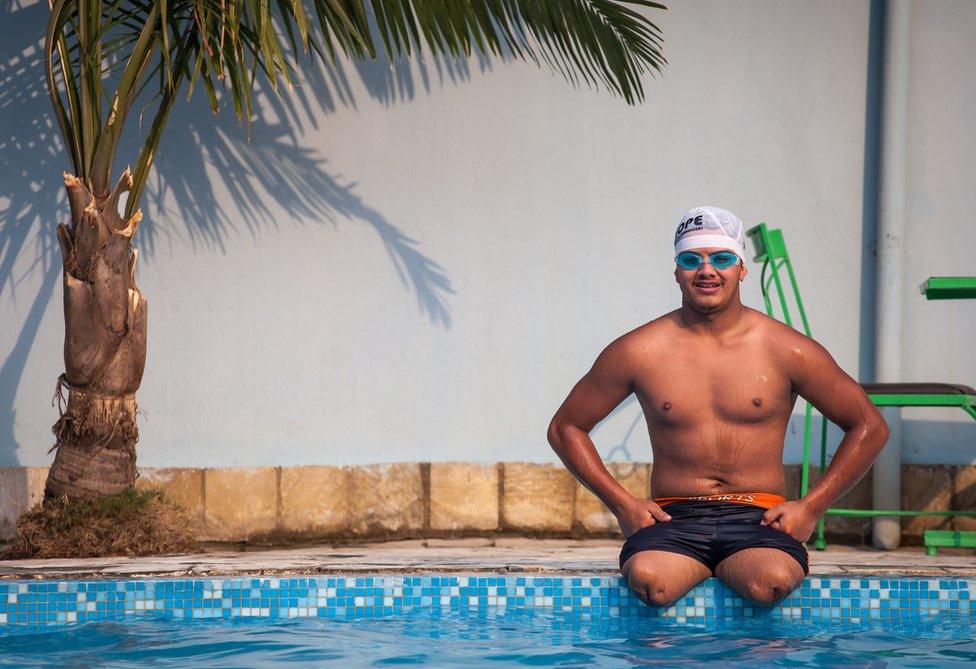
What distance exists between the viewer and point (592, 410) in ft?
13.4

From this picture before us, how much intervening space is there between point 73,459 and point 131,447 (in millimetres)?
246

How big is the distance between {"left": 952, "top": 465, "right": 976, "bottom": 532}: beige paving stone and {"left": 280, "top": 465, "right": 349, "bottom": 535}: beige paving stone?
299 centimetres

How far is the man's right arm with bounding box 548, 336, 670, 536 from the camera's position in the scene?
400 centimetres

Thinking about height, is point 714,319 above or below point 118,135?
below

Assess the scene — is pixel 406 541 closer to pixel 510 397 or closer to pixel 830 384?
pixel 510 397

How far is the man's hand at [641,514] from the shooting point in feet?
13.0

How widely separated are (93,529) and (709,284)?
2759 millimetres

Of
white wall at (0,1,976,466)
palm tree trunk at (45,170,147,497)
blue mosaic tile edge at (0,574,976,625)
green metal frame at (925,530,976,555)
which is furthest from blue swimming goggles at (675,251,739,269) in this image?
white wall at (0,1,976,466)

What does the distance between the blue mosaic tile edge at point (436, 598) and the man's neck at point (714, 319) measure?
81cm

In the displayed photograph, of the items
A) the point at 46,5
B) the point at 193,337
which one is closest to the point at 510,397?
the point at 193,337

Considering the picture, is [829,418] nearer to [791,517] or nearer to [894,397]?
[791,517]

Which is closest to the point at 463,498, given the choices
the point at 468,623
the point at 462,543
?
the point at 462,543

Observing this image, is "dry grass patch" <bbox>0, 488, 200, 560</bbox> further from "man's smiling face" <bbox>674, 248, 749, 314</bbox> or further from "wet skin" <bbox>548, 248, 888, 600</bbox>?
"man's smiling face" <bbox>674, 248, 749, 314</bbox>

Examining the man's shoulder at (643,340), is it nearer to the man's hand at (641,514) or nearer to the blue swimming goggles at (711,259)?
the blue swimming goggles at (711,259)
